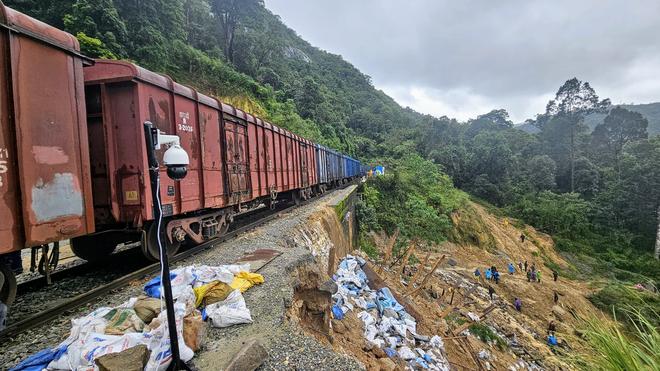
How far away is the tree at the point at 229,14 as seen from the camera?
111 feet

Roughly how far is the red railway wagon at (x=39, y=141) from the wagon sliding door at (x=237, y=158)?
368 cm

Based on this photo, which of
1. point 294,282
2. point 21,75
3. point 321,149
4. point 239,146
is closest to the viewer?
point 21,75

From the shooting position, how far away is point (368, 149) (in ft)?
192

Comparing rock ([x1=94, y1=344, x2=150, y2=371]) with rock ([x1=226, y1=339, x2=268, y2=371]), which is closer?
rock ([x1=94, y1=344, x2=150, y2=371])

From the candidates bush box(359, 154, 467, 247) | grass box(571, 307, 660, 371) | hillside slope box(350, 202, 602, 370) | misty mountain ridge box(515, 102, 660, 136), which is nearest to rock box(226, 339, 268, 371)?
hillside slope box(350, 202, 602, 370)

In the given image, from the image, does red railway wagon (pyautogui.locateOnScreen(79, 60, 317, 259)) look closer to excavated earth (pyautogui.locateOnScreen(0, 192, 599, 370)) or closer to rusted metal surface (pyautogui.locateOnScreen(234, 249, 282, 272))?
excavated earth (pyautogui.locateOnScreen(0, 192, 599, 370))

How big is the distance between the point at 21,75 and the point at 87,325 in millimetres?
2700

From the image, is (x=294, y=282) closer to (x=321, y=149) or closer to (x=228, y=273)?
(x=228, y=273)

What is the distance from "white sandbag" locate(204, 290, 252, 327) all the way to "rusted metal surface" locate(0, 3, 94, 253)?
203cm

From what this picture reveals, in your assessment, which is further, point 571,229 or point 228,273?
point 571,229

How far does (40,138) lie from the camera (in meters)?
3.57

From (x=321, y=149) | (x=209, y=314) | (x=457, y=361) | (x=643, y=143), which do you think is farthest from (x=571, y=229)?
(x=209, y=314)

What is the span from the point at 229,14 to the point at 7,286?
36825 mm

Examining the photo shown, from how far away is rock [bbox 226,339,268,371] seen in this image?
9.15 feet
